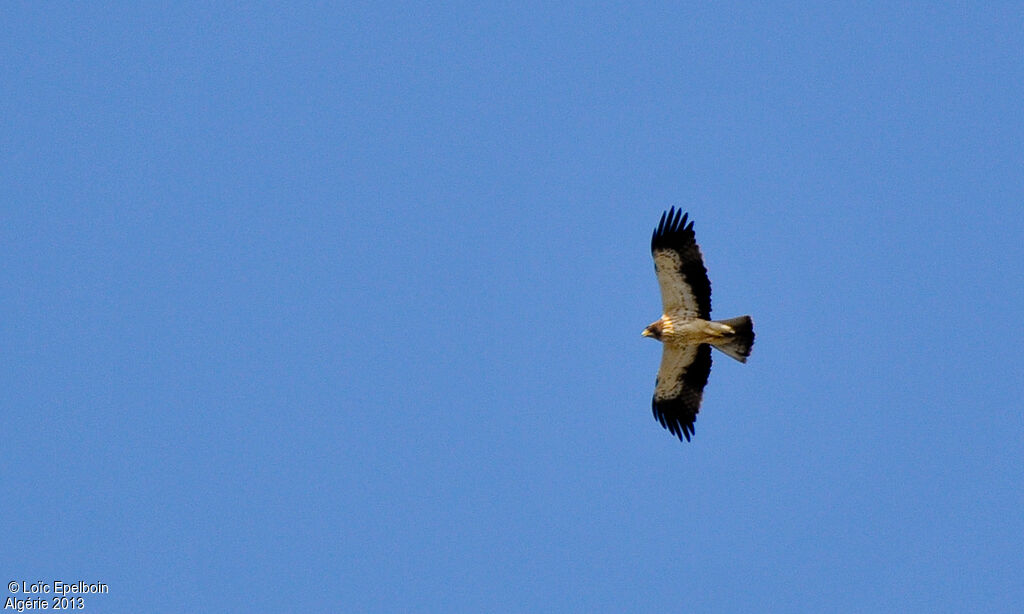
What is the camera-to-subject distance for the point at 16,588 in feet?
74.3

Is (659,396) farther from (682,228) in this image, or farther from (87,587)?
(87,587)

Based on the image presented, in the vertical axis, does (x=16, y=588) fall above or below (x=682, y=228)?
below

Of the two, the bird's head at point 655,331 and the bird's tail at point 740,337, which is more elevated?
the bird's head at point 655,331

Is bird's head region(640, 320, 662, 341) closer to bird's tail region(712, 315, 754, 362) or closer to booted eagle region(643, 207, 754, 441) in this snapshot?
booted eagle region(643, 207, 754, 441)

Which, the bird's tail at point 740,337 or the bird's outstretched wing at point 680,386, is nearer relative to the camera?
the bird's tail at point 740,337

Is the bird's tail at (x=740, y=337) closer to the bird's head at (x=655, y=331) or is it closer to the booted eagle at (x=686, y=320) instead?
the booted eagle at (x=686, y=320)

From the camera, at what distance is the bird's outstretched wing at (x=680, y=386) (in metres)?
23.6

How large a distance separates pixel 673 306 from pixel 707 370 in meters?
1.75

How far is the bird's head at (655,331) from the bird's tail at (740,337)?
1.02m

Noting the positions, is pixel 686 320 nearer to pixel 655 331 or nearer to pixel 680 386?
pixel 655 331

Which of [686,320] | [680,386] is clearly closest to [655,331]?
[686,320]

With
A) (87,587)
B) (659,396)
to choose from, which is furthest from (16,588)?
(659,396)

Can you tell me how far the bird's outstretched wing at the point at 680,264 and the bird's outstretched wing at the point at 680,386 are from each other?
47.8 inches

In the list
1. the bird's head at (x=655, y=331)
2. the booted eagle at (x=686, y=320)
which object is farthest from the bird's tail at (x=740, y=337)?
the bird's head at (x=655, y=331)
